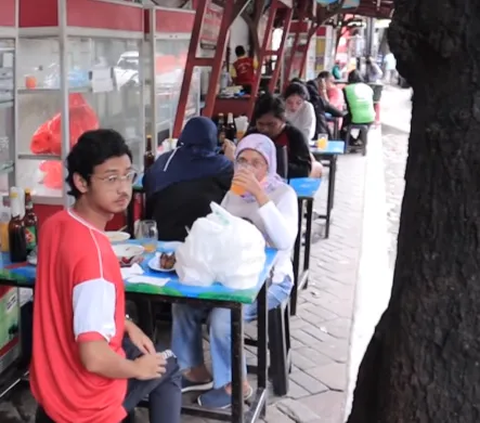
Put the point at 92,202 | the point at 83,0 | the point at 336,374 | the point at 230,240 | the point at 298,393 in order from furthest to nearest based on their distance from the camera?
the point at 83,0 < the point at 336,374 < the point at 298,393 < the point at 230,240 < the point at 92,202

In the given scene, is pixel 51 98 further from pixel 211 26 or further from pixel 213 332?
pixel 211 26

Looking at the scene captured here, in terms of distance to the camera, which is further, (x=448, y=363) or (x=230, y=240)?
(x=230, y=240)

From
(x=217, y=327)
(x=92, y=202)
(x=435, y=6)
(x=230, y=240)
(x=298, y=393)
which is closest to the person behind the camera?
(x=435, y=6)

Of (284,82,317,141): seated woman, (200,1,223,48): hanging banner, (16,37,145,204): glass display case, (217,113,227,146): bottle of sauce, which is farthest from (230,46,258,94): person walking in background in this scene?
(16,37,145,204): glass display case

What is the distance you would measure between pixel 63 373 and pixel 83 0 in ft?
10.3

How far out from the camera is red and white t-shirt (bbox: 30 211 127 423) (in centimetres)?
209

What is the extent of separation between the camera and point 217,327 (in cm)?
327

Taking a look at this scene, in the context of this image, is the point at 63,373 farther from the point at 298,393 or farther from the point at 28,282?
the point at 298,393

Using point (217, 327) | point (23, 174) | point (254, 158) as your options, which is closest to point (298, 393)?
point (217, 327)

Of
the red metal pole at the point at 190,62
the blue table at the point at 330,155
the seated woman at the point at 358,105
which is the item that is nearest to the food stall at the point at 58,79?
the red metal pole at the point at 190,62

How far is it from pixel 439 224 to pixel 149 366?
145cm

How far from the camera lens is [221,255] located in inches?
108

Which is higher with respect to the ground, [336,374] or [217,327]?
[217,327]

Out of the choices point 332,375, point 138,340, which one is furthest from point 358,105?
point 138,340
